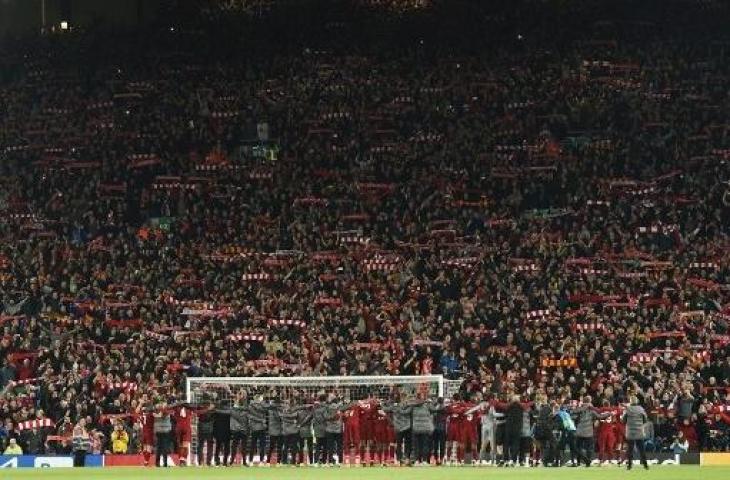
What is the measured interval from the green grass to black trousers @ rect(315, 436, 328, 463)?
6.52 ft

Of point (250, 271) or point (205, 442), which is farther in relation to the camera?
point (250, 271)

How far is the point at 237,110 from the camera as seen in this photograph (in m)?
63.6

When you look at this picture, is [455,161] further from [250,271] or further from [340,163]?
[250,271]

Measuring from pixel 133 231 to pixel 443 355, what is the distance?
14682 millimetres

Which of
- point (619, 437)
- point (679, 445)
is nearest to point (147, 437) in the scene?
point (619, 437)

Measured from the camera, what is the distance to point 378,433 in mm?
39156

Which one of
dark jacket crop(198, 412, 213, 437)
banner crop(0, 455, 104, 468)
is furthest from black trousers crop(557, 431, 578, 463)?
banner crop(0, 455, 104, 468)

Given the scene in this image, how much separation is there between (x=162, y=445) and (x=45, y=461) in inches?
158

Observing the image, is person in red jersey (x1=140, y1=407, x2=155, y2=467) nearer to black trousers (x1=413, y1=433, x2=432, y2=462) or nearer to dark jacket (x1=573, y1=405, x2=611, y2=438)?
black trousers (x1=413, y1=433, x2=432, y2=462)

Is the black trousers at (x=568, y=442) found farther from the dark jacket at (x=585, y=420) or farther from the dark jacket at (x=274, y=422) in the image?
the dark jacket at (x=274, y=422)

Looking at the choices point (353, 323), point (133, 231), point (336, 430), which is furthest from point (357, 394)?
point (133, 231)

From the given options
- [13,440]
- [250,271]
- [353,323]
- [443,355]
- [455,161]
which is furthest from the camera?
[455,161]

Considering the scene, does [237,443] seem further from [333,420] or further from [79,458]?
[79,458]

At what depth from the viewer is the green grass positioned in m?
33.2
